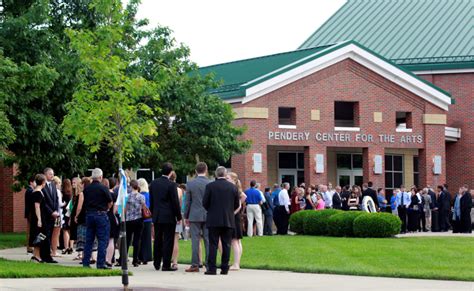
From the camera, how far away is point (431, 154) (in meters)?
48.7

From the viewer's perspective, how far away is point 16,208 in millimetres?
43156

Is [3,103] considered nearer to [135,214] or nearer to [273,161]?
[135,214]

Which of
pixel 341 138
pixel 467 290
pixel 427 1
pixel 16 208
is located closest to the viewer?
pixel 467 290

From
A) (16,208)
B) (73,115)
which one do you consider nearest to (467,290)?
(73,115)

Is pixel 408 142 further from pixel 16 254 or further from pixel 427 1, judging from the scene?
pixel 16 254

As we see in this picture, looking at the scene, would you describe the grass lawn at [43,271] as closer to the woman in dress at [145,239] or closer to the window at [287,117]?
the woman in dress at [145,239]

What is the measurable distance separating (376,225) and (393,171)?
51.8 ft

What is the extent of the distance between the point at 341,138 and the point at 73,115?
80.1 feet

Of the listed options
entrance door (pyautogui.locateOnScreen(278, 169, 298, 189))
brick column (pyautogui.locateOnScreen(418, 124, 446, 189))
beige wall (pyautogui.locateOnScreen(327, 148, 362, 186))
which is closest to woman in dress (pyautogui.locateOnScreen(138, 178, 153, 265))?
entrance door (pyautogui.locateOnScreen(278, 169, 298, 189))

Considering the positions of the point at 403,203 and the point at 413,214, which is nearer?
the point at 403,203

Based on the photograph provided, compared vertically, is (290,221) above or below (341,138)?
below

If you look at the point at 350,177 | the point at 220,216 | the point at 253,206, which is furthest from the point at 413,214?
the point at 220,216

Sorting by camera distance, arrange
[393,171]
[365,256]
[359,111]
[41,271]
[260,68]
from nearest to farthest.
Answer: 1. [41,271]
2. [365,256]
3. [359,111]
4. [260,68]
5. [393,171]

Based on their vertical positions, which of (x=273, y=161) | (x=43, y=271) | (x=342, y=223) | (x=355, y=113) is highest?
(x=355, y=113)
